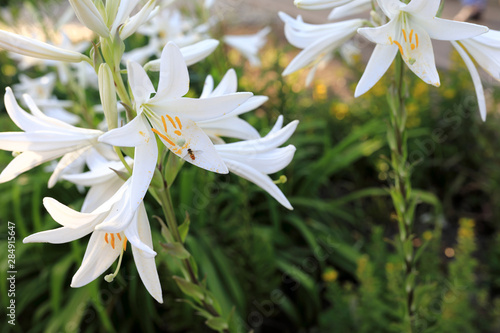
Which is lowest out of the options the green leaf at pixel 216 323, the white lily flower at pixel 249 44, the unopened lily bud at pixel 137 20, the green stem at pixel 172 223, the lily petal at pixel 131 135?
the green leaf at pixel 216 323

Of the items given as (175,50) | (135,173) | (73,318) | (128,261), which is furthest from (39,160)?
(128,261)

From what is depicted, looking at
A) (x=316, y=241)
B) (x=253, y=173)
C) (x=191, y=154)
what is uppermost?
(x=191, y=154)

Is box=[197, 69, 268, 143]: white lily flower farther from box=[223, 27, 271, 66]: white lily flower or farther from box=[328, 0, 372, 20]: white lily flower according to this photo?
box=[223, 27, 271, 66]: white lily flower

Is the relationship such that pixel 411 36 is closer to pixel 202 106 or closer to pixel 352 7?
pixel 352 7

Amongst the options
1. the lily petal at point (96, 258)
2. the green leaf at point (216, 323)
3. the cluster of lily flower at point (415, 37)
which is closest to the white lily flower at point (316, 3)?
the cluster of lily flower at point (415, 37)

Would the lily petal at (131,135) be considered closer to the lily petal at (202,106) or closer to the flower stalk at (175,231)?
the lily petal at (202,106)

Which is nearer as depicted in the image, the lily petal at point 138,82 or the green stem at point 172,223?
the lily petal at point 138,82

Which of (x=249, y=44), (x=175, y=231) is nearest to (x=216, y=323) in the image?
(x=175, y=231)
